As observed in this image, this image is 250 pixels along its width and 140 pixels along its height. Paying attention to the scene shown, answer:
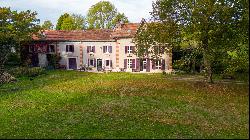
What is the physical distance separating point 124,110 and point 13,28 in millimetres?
37028

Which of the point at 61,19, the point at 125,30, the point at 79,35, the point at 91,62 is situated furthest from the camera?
the point at 61,19

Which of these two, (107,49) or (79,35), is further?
(79,35)

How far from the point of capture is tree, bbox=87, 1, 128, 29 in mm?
109906

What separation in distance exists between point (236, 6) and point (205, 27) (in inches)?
155

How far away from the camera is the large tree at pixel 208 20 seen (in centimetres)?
4166

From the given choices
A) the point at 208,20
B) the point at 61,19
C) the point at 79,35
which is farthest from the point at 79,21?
the point at 208,20

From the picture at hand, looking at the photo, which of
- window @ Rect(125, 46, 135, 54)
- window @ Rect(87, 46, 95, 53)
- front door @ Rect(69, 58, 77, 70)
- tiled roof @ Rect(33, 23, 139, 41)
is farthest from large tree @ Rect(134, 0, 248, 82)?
front door @ Rect(69, 58, 77, 70)

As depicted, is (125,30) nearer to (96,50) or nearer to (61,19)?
(96,50)

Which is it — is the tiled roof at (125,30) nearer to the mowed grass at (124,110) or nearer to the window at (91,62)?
the window at (91,62)

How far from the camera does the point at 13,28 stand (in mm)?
62500

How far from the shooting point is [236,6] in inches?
1647

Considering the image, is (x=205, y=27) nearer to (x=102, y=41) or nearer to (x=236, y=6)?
(x=236, y=6)

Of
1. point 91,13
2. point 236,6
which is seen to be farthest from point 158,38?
point 91,13

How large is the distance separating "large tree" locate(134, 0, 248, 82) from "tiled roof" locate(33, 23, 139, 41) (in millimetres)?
24525
